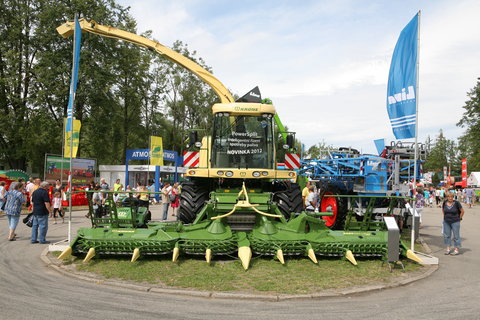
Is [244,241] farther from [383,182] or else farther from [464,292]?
[383,182]

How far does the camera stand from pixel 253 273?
6.93 m

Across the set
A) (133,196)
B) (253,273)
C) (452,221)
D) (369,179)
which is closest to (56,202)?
(133,196)

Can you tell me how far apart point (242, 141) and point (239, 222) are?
7.65 feet

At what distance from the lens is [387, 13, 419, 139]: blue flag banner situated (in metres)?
10.1

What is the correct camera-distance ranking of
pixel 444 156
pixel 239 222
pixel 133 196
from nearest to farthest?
pixel 239 222 → pixel 133 196 → pixel 444 156

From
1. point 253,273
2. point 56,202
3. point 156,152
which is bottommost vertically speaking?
point 253,273

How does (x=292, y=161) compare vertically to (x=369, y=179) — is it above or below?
above

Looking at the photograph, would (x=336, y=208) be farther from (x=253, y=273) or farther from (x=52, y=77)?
(x=52, y=77)

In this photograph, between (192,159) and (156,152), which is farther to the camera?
(156,152)

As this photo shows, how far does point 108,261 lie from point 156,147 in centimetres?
2086

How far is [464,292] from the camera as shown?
21.2 feet

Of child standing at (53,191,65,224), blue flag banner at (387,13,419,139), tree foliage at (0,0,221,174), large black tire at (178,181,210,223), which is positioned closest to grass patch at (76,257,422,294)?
large black tire at (178,181,210,223)

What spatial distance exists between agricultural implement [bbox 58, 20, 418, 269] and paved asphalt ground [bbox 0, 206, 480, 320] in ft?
3.12

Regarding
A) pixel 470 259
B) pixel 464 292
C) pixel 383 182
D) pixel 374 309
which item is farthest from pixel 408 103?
pixel 374 309
